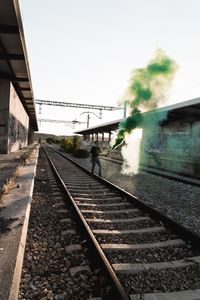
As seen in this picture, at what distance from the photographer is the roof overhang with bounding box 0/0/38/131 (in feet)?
35.4

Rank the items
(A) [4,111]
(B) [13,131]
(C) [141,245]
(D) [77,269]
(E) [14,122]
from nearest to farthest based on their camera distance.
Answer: (D) [77,269]
(C) [141,245]
(A) [4,111]
(B) [13,131]
(E) [14,122]

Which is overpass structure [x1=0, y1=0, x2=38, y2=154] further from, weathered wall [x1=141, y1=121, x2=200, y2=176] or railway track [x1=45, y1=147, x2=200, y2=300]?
weathered wall [x1=141, y1=121, x2=200, y2=176]

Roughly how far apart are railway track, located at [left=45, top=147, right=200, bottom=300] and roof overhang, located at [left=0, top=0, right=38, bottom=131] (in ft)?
25.3

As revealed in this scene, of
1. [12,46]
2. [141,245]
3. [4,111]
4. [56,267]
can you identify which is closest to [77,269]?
[56,267]

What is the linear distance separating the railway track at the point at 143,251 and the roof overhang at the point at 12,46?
25.3ft

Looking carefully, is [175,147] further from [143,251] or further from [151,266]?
[151,266]

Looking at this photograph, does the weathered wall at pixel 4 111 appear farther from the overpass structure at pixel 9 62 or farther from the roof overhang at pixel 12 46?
the roof overhang at pixel 12 46

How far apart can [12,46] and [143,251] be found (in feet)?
42.8

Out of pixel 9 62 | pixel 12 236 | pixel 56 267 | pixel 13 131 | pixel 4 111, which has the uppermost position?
pixel 9 62

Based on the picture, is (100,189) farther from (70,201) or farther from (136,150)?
(136,150)

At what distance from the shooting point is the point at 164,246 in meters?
4.84

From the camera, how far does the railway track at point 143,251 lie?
11.4 ft

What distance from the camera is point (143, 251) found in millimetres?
4629

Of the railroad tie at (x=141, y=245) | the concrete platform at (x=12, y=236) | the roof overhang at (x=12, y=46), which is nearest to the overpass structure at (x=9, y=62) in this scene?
the roof overhang at (x=12, y=46)
